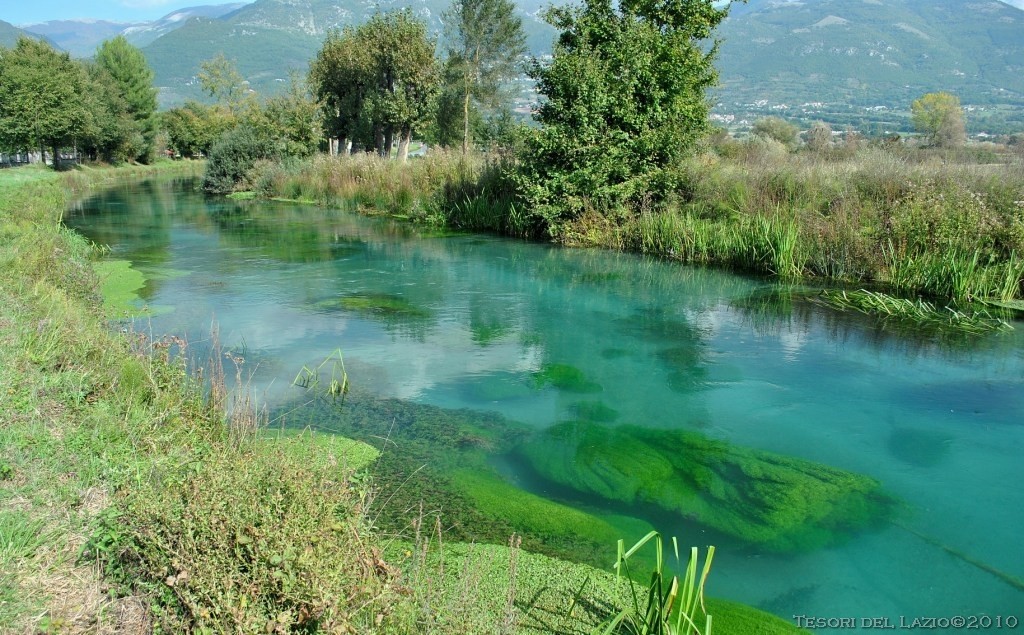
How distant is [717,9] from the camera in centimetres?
1848

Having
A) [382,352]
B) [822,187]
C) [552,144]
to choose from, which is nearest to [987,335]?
[822,187]

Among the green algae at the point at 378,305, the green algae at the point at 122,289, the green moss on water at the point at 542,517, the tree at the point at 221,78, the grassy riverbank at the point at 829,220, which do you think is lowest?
the green moss on water at the point at 542,517

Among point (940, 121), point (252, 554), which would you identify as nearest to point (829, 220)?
point (252, 554)

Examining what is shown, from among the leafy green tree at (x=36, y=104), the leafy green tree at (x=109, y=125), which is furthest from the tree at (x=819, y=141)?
the leafy green tree at (x=109, y=125)

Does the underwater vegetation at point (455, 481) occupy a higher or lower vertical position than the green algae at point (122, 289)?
lower

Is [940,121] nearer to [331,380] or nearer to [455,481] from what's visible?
[331,380]

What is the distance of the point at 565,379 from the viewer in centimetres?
757

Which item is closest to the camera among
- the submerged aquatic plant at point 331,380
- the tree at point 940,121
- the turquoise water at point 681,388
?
the turquoise water at point 681,388

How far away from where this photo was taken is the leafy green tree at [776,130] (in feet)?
98.9

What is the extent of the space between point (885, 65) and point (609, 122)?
180433mm

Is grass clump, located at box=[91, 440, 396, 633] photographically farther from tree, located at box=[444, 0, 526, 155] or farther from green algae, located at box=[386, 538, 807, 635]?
tree, located at box=[444, 0, 526, 155]

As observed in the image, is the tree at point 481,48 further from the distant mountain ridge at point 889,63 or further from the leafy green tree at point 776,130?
the distant mountain ridge at point 889,63

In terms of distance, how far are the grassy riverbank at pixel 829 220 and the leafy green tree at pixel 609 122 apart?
46 cm

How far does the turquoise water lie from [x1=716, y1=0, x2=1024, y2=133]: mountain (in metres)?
120
